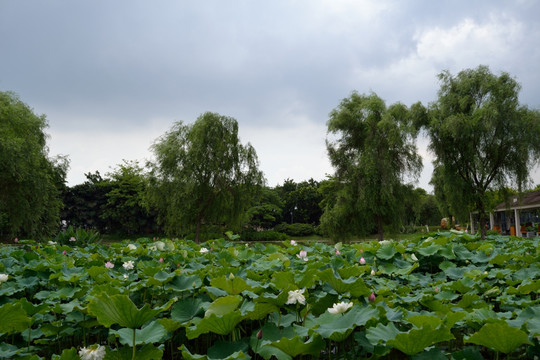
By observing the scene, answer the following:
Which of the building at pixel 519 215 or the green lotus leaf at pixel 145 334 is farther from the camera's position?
the building at pixel 519 215

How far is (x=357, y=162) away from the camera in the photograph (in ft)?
61.0

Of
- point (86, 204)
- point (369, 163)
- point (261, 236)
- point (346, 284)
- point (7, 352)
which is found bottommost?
point (261, 236)

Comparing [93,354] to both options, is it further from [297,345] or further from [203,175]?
[203,175]

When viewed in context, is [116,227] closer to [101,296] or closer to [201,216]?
[201,216]

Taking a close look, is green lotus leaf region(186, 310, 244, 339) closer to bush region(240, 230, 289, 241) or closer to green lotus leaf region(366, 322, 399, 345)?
green lotus leaf region(366, 322, 399, 345)

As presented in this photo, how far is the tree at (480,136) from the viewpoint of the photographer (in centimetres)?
A: 1667

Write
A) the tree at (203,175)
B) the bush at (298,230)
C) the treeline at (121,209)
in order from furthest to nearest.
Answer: the bush at (298,230), the treeline at (121,209), the tree at (203,175)

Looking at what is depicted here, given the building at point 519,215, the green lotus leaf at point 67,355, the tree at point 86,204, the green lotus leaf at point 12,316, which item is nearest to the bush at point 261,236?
the tree at point 86,204

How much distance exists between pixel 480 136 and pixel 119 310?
60.4ft

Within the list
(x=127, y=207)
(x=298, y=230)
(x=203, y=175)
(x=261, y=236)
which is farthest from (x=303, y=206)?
(x=203, y=175)

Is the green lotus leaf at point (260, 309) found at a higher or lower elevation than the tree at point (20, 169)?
lower

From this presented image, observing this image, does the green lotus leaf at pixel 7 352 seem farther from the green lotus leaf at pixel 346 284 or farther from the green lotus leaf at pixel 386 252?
the green lotus leaf at pixel 386 252

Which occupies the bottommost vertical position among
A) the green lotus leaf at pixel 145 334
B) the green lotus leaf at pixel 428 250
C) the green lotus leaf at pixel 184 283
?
the green lotus leaf at pixel 145 334

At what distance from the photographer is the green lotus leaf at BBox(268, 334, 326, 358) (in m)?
1.13
